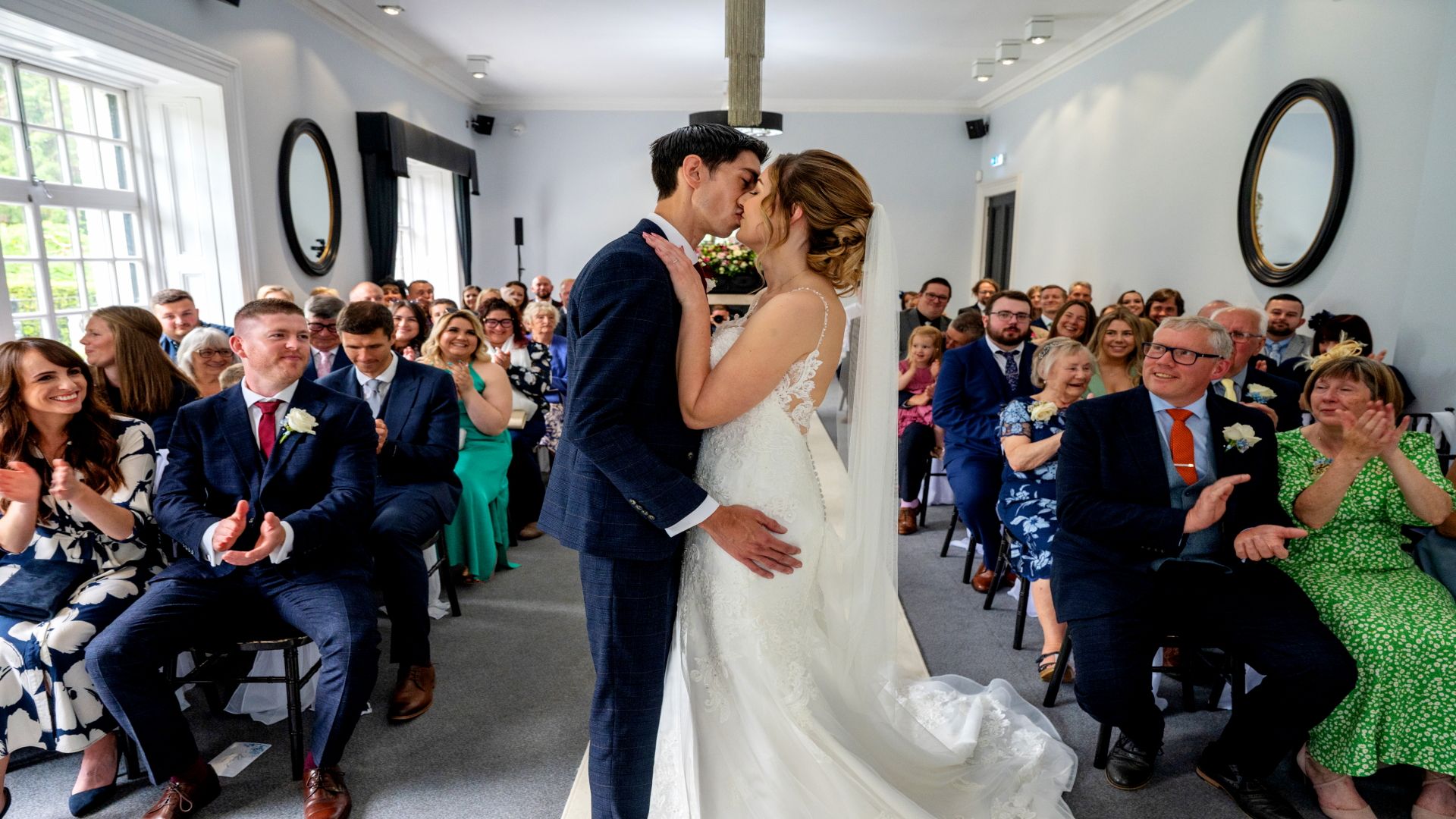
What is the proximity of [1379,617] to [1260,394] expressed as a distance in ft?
4.76

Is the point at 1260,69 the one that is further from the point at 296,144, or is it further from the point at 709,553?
the point at 296,144

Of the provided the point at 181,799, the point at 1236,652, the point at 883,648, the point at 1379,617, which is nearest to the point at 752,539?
the point at 883,648

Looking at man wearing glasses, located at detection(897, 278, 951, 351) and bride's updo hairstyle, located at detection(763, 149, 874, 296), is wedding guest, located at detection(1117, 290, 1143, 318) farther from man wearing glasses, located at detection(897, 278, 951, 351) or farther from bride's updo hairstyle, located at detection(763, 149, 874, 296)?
bride's updo hairstyle, located at detection(763, 149, 874, 296)

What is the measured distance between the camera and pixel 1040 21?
747cm

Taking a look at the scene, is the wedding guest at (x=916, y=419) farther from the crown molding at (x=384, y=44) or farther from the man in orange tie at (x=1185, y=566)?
the crown molding at (x=384, y=44)

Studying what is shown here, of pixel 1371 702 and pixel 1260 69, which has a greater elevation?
pixel 1260 69

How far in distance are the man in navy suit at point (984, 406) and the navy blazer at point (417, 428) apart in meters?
2.38

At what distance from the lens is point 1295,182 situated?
5.33 metres

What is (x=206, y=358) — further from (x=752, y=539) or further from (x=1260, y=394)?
(x=1260, y=394)

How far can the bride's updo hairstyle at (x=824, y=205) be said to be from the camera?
69.8 inches

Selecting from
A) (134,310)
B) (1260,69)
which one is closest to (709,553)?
(134,310)

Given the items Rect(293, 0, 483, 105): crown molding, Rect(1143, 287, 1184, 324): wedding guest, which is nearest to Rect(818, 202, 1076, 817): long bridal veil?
Rect(1143, 287, 1184, 324): wedding guest

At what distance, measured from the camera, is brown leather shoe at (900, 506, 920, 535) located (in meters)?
4.90

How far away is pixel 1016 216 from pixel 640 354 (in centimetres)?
1025
